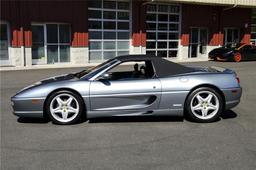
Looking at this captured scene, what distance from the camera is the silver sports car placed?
6.42 m

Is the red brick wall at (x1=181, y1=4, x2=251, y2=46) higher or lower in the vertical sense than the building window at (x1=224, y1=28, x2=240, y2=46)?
higher

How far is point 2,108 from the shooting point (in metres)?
8.20

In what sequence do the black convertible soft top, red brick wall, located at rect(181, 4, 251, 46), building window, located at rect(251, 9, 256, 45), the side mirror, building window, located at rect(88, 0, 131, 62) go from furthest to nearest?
building window, located at rect(251, 9, 256, 45) < red brick wall, located at rect(181, 4, 251, 46) < building window, located at rect(88, 0, 131, 62) < the black convertible soft top < the side mirror

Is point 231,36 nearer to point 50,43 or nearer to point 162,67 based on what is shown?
point 50,43

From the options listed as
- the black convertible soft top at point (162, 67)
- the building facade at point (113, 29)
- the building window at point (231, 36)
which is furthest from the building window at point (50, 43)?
the black convertible soft top at point (162, 67)

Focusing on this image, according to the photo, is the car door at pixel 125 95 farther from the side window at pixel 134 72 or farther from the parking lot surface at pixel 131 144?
the parking lot surface at pixel 131 144

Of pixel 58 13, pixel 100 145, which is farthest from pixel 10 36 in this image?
pixel 100 145

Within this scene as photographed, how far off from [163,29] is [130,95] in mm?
19963

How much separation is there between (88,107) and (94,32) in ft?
54.8

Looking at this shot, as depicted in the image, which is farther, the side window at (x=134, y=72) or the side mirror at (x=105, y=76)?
the side window at (x=134, y=72)

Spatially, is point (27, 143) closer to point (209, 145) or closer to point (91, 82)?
point (91, 82)

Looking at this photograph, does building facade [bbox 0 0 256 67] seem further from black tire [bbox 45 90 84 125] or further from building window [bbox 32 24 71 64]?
black tire [bbox 45 90 84 125]

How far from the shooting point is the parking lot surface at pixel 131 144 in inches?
177

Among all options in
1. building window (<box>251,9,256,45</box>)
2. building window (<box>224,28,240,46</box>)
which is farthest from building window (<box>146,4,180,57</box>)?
building window (<box>251,9,256,45</box>)
